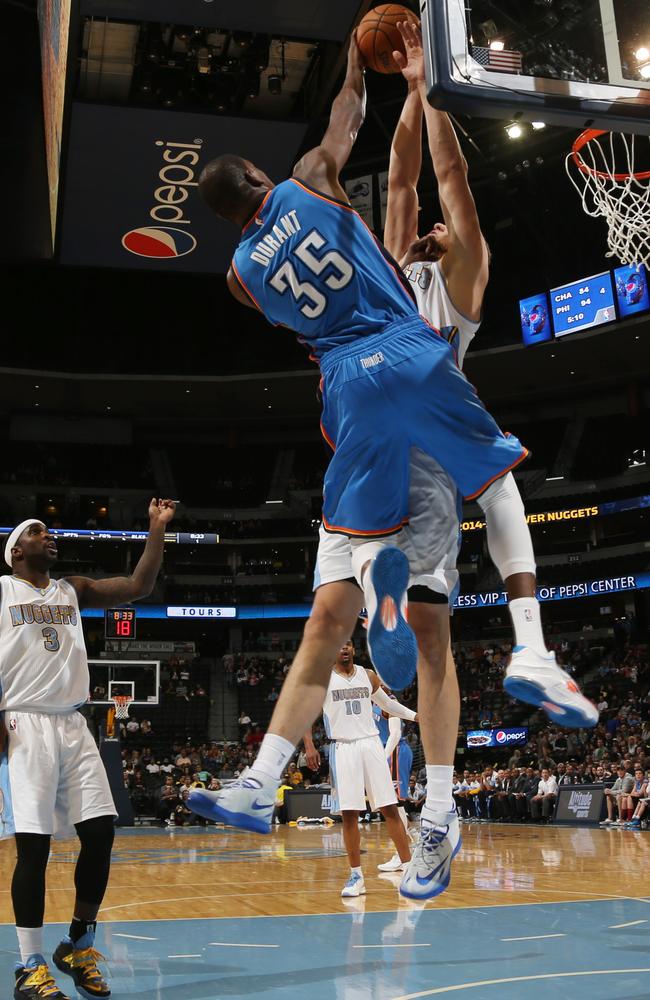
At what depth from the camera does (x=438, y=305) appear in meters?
3.74

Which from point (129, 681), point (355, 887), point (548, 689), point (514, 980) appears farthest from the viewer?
point (129, 681)

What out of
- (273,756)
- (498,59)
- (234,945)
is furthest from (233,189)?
(234,945)

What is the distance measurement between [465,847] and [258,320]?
24.2 metres

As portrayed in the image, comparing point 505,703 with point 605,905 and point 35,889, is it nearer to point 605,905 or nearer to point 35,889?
point 605,905

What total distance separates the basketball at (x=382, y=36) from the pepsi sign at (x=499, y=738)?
1009 inches

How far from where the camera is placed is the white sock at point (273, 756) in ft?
10.3

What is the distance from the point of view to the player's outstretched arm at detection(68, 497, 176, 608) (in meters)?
5.95

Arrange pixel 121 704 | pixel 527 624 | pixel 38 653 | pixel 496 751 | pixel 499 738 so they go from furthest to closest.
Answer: pixel 496 751
pixel 499 738
pixel 121 704
pixel 38 653
pixel 527 624

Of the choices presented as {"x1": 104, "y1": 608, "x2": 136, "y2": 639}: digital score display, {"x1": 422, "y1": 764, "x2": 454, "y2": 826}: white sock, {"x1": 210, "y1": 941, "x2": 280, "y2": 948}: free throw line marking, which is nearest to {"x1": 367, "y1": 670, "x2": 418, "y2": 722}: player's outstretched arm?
{"x1": 210, "y1": 941, "x2": 280, "y2": 948}: free throw line marking

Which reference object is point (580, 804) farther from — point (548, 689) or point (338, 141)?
point (338, 141)

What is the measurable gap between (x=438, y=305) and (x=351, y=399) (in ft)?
2.23

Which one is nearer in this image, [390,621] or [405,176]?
[390,621]

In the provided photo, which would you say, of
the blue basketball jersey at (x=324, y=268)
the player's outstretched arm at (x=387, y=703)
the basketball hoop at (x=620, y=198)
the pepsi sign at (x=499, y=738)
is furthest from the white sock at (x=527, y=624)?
the pepsi sign at (x=499, y=738)

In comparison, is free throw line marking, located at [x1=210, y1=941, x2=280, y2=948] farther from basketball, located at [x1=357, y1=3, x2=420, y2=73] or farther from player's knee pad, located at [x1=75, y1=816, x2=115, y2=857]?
basketball, located at [x1=357, y1=3, x2=420, y2=73]
